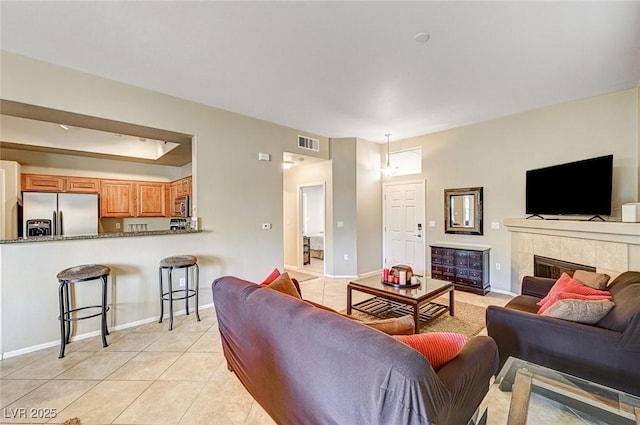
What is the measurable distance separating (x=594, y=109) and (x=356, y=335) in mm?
4732

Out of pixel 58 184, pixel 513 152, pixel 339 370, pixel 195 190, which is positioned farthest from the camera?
pixel 58 184

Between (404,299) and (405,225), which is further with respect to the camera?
(405,225)

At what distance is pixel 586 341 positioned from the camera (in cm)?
163

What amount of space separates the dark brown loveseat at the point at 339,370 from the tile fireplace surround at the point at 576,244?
2.49m

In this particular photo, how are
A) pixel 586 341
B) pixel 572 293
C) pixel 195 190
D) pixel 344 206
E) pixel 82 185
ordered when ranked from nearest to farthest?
pixel 586 341
pixel 572 293
pixel 195 190
pixel 82 185
pixel 344 206

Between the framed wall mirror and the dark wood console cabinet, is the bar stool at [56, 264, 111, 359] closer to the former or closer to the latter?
the dark wood console cabinet

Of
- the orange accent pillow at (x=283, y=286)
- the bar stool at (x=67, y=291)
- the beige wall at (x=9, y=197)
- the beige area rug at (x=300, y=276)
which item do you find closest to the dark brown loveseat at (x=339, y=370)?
the orange accent pillow at (x=283, y=286)

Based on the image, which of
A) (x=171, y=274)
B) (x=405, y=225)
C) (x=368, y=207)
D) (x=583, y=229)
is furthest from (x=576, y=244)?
(x=171, y=274)

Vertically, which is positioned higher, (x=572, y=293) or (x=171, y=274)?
(x=572, y=293)

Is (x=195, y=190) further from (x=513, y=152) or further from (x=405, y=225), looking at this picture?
(x=513, y=152)

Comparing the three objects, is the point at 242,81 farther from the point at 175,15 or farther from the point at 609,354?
the point at 609,354

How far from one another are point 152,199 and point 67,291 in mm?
3324

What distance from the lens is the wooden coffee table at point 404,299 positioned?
9.34ft

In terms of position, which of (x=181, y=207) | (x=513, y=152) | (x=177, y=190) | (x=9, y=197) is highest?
(x=513, y=152)
